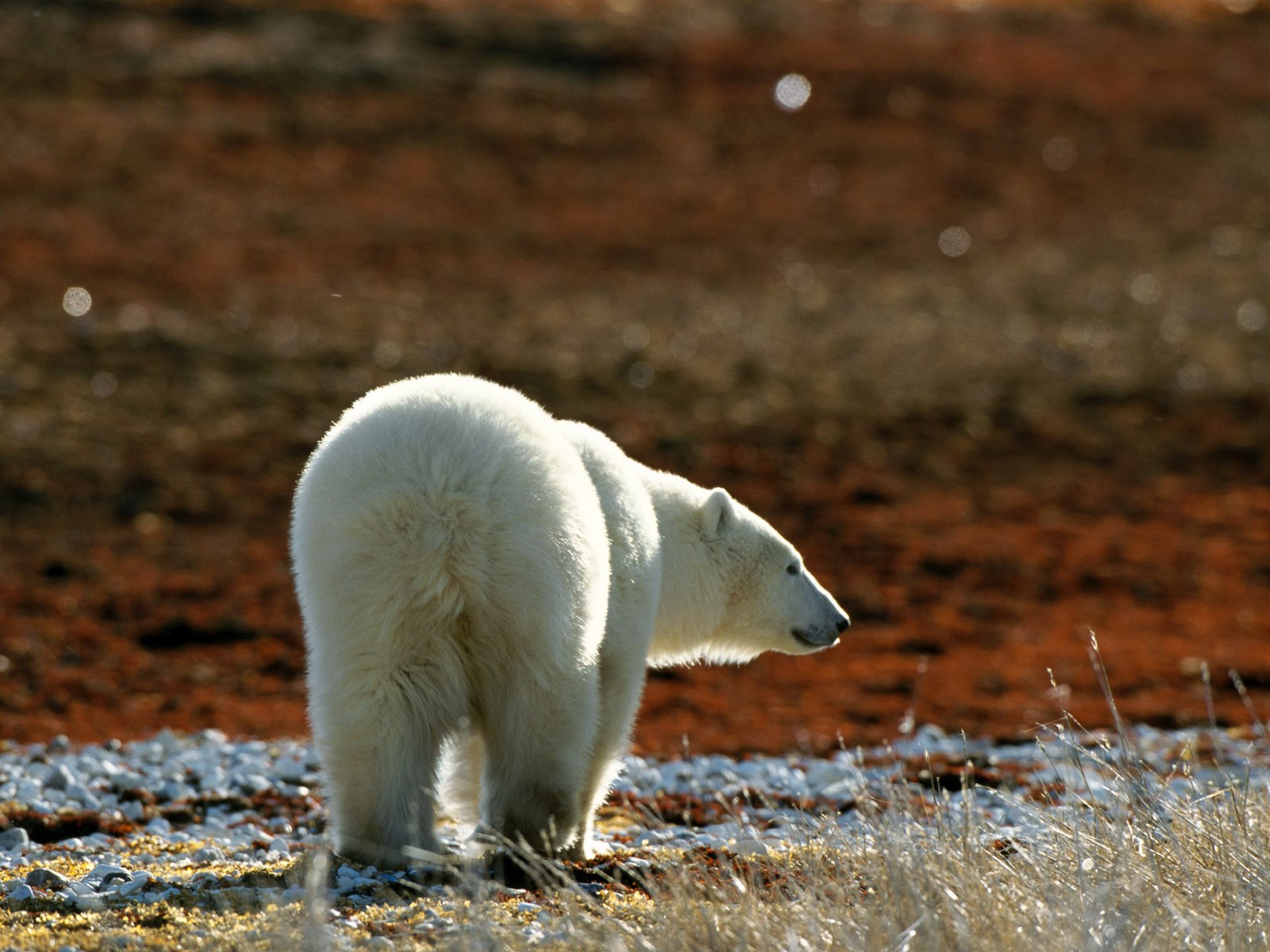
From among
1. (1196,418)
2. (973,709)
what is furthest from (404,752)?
(1196,418)

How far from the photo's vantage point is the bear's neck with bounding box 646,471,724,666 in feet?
22.2

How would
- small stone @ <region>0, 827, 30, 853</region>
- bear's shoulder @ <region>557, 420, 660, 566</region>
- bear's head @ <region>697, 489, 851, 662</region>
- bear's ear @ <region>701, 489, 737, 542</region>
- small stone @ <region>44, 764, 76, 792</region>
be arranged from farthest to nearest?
small stone @ <region>44, 764, 76, 792</region>, bear's head @ <region>697, 489, 851, 662</region>, bear's ear @ <region>701, 489, 737, 542</region>, small stone @ <region>0, 827, 30, 853</region>, bear's shoulder @ <region>557, 420, 660, 566</region>

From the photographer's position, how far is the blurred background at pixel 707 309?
11.6 m

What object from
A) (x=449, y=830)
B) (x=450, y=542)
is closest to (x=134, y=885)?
(x=450, y=542)

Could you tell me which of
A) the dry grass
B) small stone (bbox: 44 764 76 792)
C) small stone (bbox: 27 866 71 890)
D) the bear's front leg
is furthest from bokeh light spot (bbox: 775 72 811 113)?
small stone (bbox: 27 866 71 890)

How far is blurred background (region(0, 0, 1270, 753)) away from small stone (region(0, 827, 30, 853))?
2943 millimetres

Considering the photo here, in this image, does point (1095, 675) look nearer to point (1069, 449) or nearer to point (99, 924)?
point (1069, 449)

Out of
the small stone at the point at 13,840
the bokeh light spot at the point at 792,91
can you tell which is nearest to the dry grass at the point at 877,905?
the small stone at the point at 13,840

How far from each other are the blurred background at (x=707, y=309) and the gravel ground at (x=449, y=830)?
102 centimetres

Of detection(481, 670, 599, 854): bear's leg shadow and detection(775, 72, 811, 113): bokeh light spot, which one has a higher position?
detection(775, 72, 811, 113): bokeh light spot

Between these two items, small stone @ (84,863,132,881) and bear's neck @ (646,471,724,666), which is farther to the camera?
bear's neck @ (646,471,724,666)

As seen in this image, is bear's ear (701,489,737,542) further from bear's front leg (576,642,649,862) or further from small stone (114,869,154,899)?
small stone (114,869,154,899)

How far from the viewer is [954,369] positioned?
61.8ft

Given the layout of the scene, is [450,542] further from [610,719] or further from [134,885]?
[134,885]
